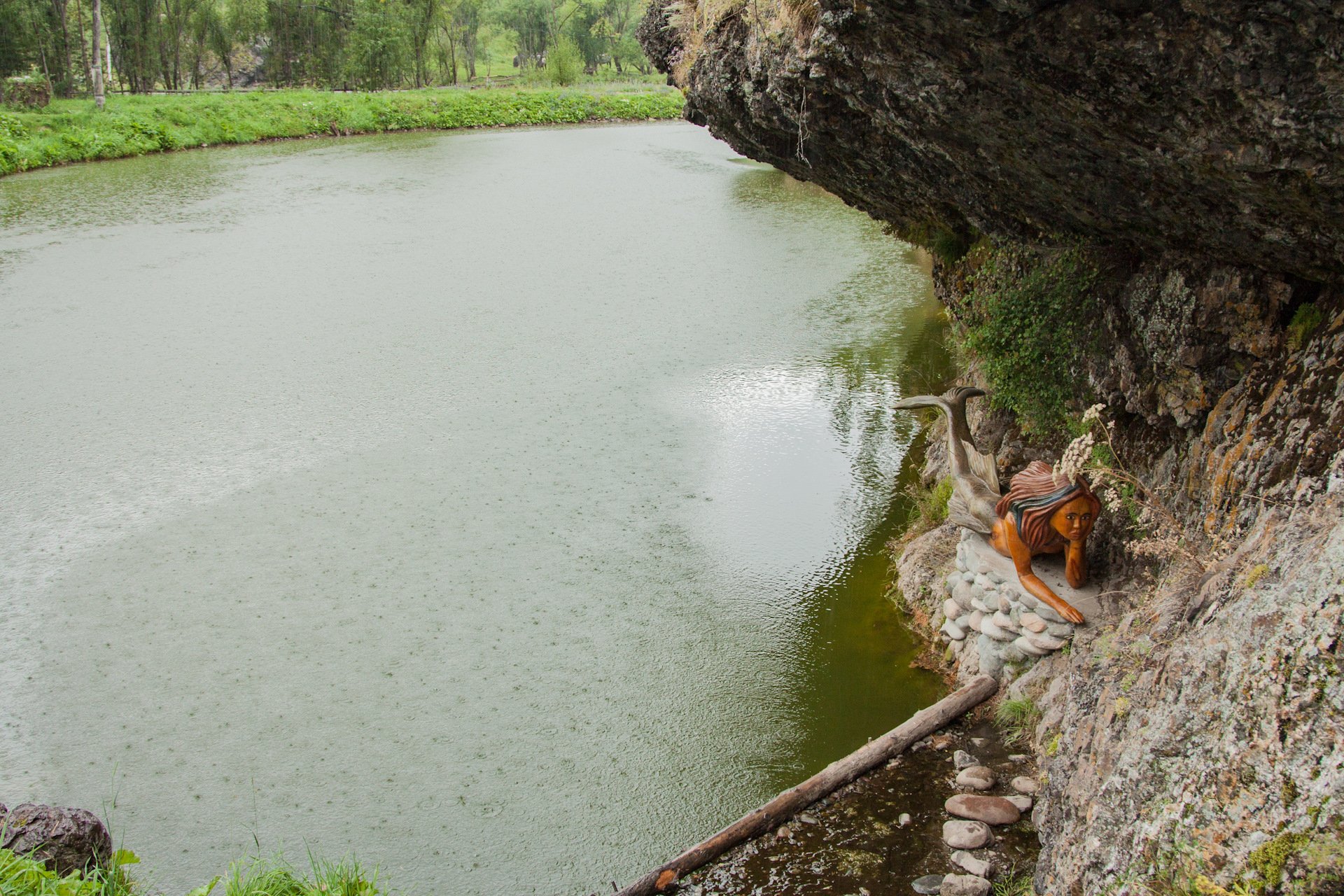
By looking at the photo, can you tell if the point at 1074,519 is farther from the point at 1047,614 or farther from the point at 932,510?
the point at 932,510

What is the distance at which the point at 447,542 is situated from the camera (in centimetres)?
909

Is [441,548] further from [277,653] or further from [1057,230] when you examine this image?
[1057,230]

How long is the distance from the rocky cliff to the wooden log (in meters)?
0.43

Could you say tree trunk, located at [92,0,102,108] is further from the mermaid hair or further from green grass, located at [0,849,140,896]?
the mermaid hair

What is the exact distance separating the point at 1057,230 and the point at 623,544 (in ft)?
14.8

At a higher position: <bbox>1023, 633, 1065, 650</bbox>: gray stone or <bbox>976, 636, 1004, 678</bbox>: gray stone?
<bbox>1023, 633, 1065, 650</bbox>: gray stone

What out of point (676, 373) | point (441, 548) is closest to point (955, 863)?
point (441, 548)

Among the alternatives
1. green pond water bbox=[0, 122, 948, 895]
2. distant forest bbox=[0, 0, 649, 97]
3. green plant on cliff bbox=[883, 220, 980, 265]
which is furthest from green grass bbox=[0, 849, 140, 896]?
distant forest bbox=[0, 0, 649, 97]

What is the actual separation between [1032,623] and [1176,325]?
6.54 feet

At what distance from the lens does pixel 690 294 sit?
15875 mm

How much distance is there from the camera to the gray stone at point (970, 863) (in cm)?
486

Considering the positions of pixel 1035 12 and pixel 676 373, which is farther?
pixel 676 373

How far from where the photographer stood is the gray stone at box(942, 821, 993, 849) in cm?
504

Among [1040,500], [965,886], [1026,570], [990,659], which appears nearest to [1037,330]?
[1040,500]
